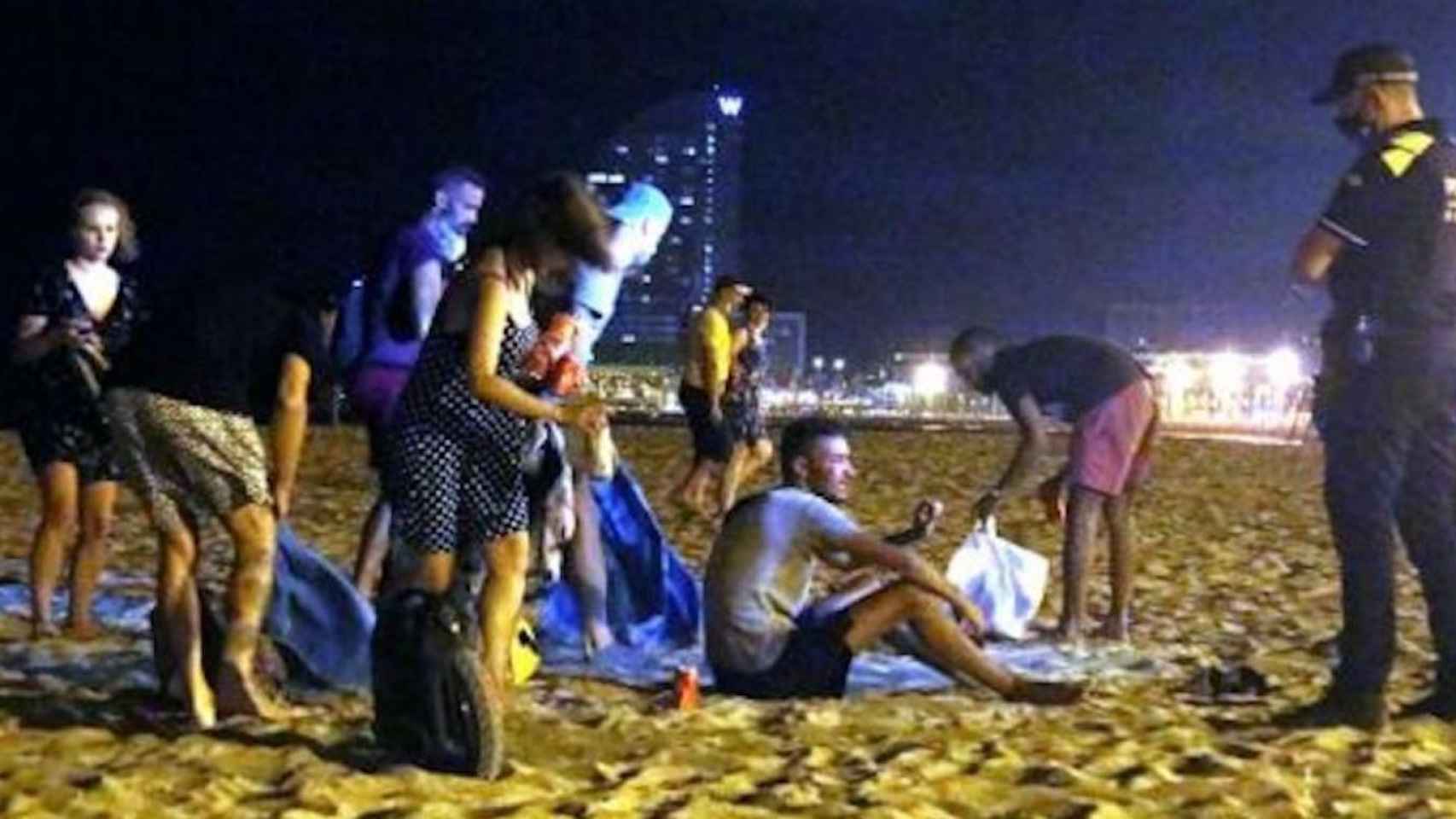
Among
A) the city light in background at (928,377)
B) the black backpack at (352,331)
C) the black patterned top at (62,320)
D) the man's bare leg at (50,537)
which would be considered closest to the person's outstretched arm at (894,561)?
the black backpack at (352,331)

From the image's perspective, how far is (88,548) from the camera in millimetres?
7555

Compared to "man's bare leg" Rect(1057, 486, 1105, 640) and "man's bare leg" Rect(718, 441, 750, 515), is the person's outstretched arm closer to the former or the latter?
"man's bare leg" Rect(1057, 486, 1105, 640)

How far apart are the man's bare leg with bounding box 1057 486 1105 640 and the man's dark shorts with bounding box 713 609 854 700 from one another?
198 cm

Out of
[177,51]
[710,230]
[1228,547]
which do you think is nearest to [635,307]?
[710,230]

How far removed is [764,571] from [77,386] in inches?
103

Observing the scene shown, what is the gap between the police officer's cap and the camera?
607cm

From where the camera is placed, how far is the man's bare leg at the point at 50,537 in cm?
752

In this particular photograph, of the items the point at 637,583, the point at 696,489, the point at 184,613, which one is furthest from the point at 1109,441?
the point at 696,489

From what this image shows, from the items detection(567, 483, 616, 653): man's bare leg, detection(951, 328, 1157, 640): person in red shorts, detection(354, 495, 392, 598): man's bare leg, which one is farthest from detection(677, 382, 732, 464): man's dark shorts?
detection(567, 483, 616, 653): man's bare leg

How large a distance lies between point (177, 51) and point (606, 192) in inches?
2104

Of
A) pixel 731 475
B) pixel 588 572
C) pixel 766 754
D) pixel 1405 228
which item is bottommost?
pixel 766 754

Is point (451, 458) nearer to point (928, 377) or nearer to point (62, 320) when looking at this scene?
point (62, 320)

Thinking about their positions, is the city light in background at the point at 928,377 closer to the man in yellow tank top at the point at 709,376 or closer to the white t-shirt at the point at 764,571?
the man in yellow tank top at the point at 709,376

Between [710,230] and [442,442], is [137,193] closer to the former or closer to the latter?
[442,442]
